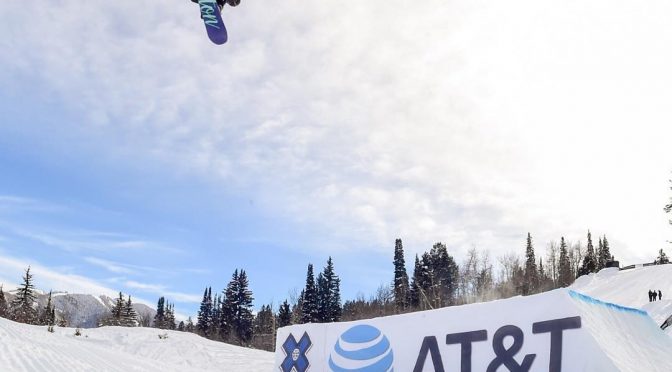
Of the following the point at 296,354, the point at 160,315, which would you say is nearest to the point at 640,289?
the point at 296,354

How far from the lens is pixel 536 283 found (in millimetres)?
96688

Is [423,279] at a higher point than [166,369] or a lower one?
higher

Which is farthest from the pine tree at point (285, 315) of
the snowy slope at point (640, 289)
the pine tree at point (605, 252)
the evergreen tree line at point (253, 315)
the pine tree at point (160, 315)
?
the pine tree at point (605, 252)

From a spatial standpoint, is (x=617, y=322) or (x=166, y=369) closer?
(x=617, y=322)

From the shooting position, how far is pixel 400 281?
8625 cm

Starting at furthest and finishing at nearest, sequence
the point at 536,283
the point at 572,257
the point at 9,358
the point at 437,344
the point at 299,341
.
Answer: the point at 572,257 → the point at 536,283 → the point at 9,358 → the point at 299,341 → the point at 437,344

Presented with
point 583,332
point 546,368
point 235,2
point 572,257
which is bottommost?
point 546,368

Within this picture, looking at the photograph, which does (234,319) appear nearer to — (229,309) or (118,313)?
(229,309)

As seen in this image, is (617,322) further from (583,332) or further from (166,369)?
(166,369)

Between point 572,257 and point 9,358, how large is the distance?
11573 centimetres

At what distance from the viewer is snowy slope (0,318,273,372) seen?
42.8 feet

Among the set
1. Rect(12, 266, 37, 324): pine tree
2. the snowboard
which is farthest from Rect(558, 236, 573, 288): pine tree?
the snowboard

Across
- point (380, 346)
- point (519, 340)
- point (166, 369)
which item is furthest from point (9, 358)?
point (519, 340)

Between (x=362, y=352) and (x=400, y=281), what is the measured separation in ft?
258
